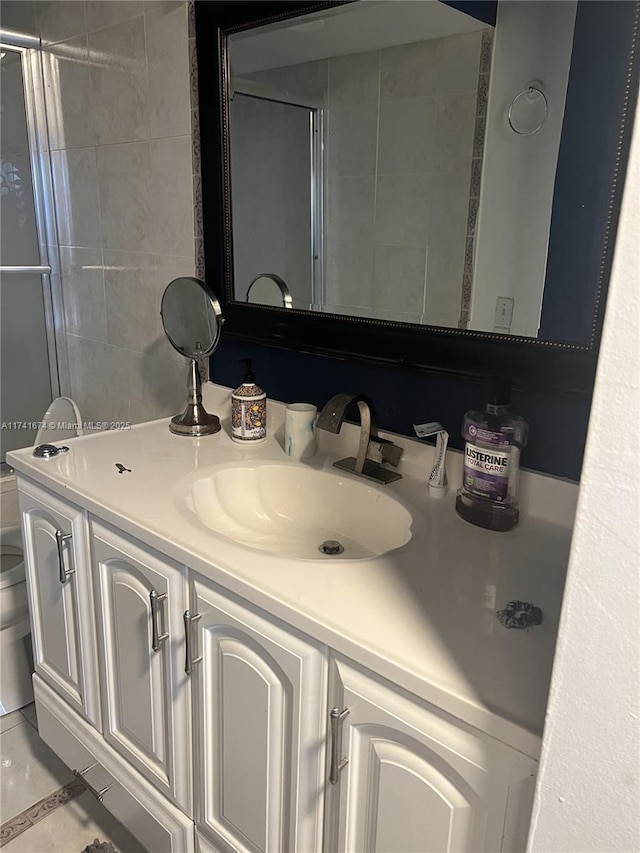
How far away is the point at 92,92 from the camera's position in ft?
6.34

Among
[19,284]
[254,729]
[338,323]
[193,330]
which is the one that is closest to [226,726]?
[254,729]

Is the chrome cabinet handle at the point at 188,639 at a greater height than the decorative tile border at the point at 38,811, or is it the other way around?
the chrome cabinet handle at the point at 188,639

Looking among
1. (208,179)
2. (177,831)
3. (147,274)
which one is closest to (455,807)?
(177,831)

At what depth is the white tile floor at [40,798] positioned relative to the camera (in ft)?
4.92

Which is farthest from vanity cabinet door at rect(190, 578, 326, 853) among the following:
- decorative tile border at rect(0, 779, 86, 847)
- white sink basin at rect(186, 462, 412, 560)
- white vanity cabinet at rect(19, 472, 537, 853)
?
decorative tile border at rect(0, 779, 86, 847)

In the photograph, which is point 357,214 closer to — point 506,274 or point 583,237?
point 506,274

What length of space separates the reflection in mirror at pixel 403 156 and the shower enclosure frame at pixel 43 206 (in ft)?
3.19

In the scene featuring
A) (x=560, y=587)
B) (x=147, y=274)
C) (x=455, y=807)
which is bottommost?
(x=455, y=807)

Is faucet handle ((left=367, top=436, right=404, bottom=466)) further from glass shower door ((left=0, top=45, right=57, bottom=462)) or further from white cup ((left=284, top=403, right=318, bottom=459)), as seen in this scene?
glass shower door ((left=0, top=45, right=57, bottom=462))

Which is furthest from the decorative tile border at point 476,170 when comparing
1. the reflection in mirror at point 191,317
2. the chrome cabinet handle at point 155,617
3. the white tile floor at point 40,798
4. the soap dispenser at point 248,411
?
the white tile floor at point 40,798

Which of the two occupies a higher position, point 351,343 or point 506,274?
point 506,274

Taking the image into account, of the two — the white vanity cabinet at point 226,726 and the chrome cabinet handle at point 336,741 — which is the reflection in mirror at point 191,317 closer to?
the white vanity cabinet at point 226,726

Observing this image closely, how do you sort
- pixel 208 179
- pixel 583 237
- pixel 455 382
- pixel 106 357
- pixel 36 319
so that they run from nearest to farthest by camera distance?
1. pixel 583 237
2. pixel 455 382
3. pixel 208 179
4. pixel 106 357
5. pixel 36 319

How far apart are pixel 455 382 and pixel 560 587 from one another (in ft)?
1.50
